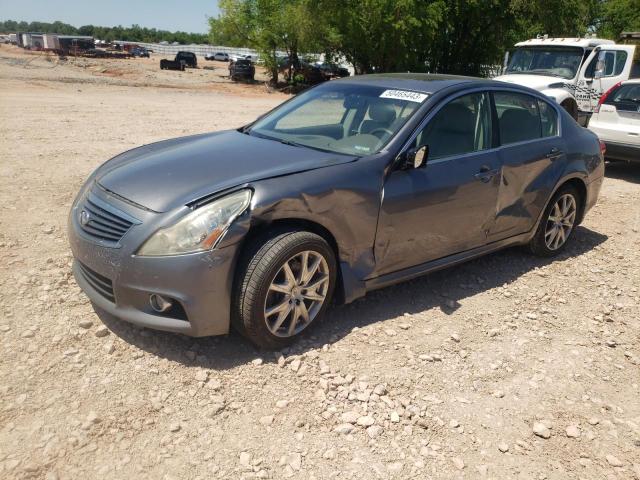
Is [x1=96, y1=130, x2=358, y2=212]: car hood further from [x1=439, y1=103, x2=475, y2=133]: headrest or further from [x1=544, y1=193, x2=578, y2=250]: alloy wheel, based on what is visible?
[x1=544, y1=193, x2=578, y2=250]: alloy wheel

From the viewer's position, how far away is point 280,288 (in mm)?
3277

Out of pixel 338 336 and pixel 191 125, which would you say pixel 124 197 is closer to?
pixel 338 336

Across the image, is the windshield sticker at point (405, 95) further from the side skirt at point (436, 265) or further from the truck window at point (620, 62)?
the truck window at point (620, 62)

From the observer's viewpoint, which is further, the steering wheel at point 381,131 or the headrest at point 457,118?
the headrest at point 457,118

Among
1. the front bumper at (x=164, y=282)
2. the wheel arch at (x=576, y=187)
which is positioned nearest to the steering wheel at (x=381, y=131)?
the front bumper at (x=164, y=282)

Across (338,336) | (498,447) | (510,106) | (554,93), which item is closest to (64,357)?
(338,336)

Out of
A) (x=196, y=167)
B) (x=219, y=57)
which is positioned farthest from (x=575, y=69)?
(x=219, y=57)

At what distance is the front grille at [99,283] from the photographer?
3.22 metres

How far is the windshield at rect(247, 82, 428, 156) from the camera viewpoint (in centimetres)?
388

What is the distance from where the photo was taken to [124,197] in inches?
130

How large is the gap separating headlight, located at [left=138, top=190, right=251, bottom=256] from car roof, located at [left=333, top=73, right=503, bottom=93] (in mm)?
1859

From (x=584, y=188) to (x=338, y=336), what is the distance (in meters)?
3.16

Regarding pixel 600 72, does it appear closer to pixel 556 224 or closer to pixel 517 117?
pixel 556 224

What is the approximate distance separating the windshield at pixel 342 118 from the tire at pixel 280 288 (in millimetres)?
850
